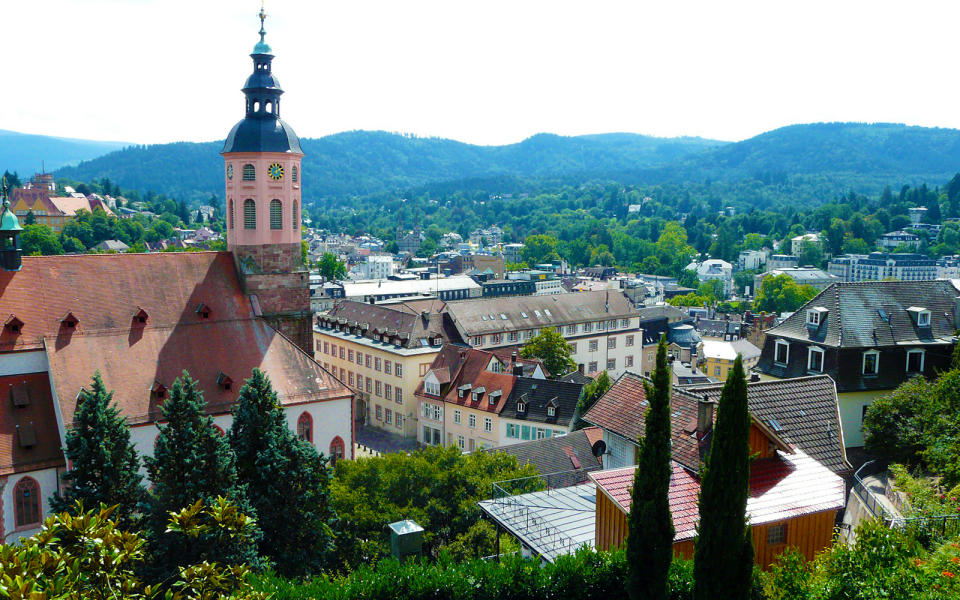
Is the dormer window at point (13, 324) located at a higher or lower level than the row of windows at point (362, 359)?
higher

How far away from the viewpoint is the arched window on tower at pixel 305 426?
38.2 metres

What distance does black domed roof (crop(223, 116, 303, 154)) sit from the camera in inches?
1615

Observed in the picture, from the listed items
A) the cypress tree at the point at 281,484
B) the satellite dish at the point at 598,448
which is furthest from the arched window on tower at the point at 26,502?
the satellite dish at the point at 598,448

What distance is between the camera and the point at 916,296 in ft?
129

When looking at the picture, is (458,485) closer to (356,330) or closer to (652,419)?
(652,419)

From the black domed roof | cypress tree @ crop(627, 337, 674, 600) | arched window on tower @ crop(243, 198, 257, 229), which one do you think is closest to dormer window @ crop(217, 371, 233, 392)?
arched window on tower @ crop(243, 198, 257, 229)

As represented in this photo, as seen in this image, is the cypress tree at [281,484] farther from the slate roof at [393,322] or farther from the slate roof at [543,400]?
the slate roof at [393,322]

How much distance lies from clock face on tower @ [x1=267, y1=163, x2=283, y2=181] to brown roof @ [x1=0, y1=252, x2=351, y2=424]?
4713 millimetres

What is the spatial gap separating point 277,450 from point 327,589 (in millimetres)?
9801

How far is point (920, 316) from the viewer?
38031 mm

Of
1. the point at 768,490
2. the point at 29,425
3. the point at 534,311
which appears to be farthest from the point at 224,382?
the point at 534,311

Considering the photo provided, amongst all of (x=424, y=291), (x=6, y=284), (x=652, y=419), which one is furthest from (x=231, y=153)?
(x=424, y=291)

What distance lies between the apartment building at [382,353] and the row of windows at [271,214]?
2363 cm

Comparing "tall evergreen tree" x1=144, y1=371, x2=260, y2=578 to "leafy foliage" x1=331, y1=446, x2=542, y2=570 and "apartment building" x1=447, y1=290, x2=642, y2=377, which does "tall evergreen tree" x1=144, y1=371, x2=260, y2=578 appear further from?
"apartment building" x1=447, y1=290, x2=642, y2=377
